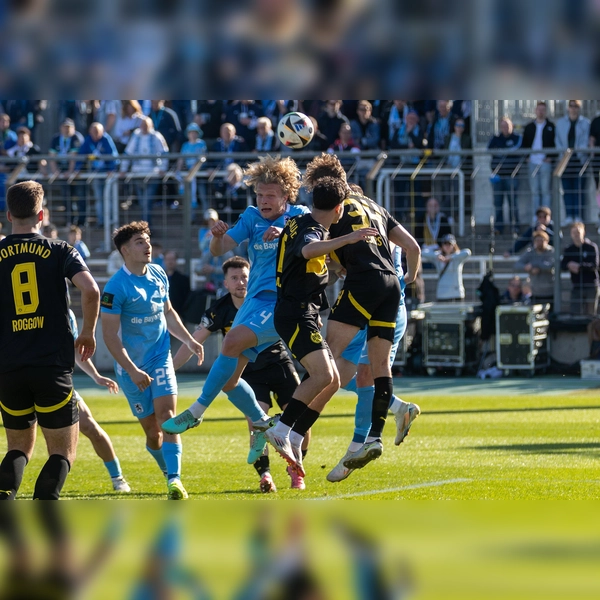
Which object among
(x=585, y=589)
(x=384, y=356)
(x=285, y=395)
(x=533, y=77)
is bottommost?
(x=285, y=395)

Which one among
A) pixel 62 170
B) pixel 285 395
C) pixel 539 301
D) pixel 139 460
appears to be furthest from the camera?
pixel 62 170

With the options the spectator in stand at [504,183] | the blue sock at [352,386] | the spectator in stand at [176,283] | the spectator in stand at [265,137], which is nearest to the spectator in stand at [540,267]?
the spectator in stand at [504,183]

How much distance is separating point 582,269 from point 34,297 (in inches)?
564

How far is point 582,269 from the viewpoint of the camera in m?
18.2

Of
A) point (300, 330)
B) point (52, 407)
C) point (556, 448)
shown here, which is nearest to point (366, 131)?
point (556, 448)

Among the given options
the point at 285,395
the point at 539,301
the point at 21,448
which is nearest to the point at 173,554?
the point at 21,448

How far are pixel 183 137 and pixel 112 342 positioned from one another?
47.3 ft

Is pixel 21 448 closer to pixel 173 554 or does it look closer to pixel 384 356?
pixel 384 356

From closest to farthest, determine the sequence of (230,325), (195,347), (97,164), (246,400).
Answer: (195,347), (246,400), (230,325), (97,164)

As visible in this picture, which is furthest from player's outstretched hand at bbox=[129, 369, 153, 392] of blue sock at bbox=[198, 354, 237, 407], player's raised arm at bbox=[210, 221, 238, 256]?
player's raised arm at bbox=[210, 221, 238, 256]

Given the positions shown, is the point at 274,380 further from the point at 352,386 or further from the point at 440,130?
the point at 440,130

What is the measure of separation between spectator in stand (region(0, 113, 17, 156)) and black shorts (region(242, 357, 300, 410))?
14233mm

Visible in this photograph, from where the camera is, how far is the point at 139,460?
1040cm

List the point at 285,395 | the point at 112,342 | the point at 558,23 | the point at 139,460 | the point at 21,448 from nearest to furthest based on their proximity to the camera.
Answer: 1. the point at 558,23
2. the point at 21,448
3. the point at 112,342
4. the point at 285,395
5. the point at 139,460
